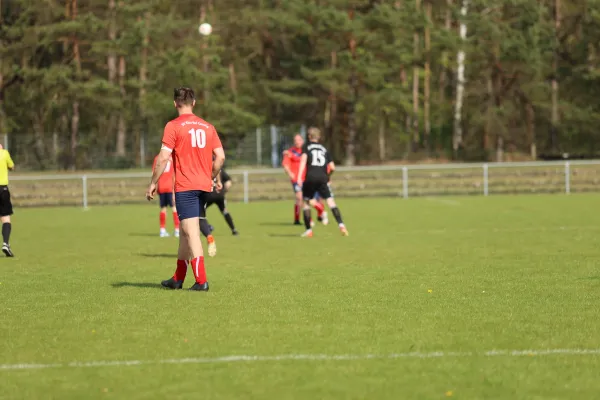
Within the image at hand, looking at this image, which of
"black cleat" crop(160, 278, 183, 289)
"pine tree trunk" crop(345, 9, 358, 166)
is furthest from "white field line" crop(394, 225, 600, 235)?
"pine tree trunk" crop(345, 9, 358, 166)

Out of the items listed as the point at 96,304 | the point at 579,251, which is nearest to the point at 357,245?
the point at 579,251

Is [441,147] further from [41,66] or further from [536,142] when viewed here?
[41,66]

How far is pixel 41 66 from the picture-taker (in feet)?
179

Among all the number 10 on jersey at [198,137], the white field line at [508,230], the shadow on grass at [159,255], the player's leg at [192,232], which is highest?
the number 10 on jersey at [198,137]

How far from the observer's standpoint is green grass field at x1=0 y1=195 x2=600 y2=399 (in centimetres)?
661

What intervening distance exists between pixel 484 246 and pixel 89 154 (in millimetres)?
31843

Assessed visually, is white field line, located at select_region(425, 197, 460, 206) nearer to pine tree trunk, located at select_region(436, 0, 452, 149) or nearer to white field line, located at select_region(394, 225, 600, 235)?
white field line, located at select_region(394, 225, 600, 235)

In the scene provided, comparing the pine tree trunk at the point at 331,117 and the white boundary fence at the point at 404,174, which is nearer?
the white boundary fence at the point at 404,174

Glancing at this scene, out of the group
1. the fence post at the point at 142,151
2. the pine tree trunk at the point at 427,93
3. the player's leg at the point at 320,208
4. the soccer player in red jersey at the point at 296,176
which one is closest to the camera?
the player's leg at the point at 320,208

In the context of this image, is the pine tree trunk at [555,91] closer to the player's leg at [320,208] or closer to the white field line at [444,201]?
the white field line at [444,201]

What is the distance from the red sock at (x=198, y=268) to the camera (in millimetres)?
10961

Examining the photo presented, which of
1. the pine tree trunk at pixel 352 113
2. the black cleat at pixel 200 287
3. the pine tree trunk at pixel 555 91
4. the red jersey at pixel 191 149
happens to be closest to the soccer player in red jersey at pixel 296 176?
the black cleat at pixel 200 287

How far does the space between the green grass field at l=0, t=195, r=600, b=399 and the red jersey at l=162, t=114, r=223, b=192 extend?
1142mm

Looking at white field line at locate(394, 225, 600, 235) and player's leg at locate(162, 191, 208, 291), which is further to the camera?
white field line at locate(394, 225, 600, 235)
